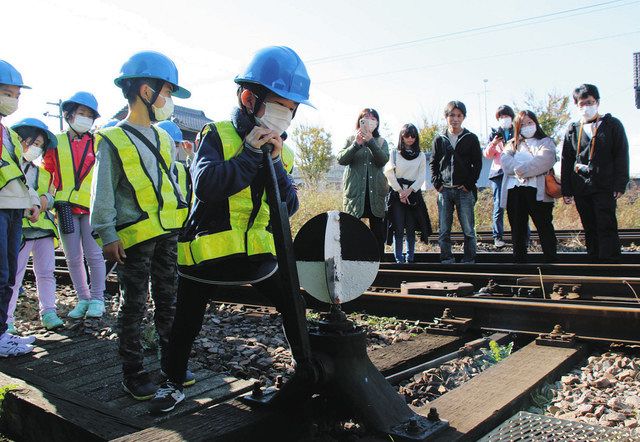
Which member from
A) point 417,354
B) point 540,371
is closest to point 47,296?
point 417,354

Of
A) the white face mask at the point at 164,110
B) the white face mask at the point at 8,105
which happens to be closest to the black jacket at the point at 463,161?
the white face mask at the point at 164,110

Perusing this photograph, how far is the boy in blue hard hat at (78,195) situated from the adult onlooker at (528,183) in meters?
5.17

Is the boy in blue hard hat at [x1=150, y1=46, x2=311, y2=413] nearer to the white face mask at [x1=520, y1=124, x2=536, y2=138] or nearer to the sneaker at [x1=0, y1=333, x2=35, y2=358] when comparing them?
the sneaker at [x1=0, y1=333, x2=35, y2=358]

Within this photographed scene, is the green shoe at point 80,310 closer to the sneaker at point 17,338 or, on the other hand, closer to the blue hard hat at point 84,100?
A: the sneaker at point 17,338

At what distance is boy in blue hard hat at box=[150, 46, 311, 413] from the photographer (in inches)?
99.9

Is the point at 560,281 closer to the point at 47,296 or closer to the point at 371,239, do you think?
the point at 371,239

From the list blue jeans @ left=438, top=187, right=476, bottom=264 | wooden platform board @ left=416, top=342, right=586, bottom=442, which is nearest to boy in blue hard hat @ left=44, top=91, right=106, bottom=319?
wooden platform board @ left=416, top=342, right=586, bottom=442

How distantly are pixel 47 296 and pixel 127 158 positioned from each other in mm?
2584

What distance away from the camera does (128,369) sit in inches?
125

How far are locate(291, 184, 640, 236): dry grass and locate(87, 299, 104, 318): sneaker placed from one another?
8.18 m

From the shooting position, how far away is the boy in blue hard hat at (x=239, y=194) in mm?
2537

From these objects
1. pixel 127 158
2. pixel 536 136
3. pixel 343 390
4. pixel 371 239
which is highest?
pixel 536 136

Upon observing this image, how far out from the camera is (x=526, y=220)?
769cm

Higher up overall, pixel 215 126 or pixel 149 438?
pixel 215 126
